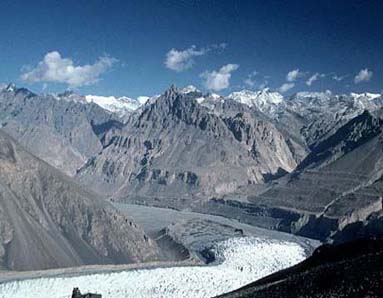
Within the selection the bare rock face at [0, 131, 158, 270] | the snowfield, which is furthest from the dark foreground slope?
the bare rock face at [0, 131, 158, 270]

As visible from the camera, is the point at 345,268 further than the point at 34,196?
No

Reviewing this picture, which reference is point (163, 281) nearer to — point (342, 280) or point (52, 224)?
point (52, 224)

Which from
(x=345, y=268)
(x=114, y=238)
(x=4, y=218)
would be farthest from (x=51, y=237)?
(x=345, y=268)

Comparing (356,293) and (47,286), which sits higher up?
(356,293)

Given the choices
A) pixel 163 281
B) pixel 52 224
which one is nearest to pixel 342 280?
pixel 163 281

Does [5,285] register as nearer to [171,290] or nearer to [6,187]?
[171,290]

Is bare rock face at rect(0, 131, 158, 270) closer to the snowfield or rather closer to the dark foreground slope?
the snowfield
